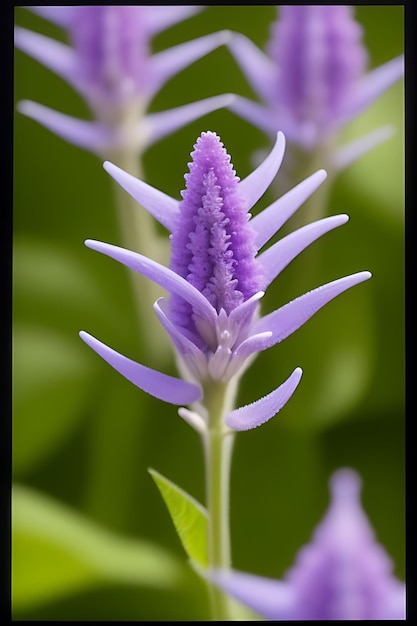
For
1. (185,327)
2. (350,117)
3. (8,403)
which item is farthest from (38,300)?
(350,117)

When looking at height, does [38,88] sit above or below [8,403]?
above

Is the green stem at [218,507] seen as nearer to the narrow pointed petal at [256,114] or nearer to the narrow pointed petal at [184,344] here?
the narrow pointed petal at [184,344]

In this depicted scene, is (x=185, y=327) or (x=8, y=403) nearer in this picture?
(x=185, y=327)

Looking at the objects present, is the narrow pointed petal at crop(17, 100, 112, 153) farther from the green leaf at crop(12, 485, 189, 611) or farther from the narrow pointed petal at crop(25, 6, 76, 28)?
the green leaf at crop(12, 485, 189, 611)

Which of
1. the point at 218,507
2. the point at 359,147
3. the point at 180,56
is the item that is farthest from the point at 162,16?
the point at 218,507

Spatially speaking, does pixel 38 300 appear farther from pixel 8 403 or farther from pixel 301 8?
pixel 301 8

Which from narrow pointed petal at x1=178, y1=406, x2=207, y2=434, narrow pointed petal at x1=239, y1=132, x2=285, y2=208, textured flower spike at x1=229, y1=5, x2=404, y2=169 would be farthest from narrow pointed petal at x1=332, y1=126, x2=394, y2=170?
narrow pointed petal at x1=178, y1=406, x2=207, y2=434

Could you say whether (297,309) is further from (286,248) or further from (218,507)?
(218,507)
